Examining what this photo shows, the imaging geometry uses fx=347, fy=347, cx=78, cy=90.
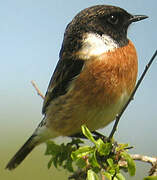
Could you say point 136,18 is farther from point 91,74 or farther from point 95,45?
point 91,74

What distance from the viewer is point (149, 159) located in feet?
A: 9.66

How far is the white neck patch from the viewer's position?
428 centimetres

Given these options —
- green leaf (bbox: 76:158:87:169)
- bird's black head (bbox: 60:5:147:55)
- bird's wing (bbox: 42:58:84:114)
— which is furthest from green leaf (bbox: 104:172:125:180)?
bird's black head (bbox: 60:5:147:55)

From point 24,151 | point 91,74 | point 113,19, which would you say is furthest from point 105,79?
point 24,151

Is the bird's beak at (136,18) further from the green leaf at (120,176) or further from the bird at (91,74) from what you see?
the green leaf at (120,176)

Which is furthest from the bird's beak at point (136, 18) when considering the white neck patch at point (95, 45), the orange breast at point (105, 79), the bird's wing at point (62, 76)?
the bird's wing at point (62, 76)

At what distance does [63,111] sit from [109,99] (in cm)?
69

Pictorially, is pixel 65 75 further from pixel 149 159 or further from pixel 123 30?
pixel 149 159

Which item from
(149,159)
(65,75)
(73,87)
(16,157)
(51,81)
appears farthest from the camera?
(16,157)

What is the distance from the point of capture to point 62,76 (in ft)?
15.2

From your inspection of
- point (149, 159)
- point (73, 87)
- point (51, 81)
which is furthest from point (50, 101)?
point (149, 159)

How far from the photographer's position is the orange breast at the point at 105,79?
3.99 metres

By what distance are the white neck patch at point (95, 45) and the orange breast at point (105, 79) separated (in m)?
0.10

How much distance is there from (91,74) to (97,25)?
76 cm
